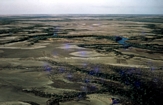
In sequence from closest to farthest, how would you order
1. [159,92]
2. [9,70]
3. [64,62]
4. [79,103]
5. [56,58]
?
[79,103], [159,92], [9,70], [64,62], [56,58]

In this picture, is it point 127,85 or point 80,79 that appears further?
point 80,79

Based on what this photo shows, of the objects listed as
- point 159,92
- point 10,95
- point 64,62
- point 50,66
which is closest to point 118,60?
point 64,62

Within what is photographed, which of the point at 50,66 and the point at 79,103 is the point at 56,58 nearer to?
the point at 50,66

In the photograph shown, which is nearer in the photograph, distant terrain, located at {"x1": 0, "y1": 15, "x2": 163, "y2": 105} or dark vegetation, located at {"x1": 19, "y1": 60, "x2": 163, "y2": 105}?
distant terrain, located at {"x1": 0, "y1": 15, "x2": 163, "y2": 105}

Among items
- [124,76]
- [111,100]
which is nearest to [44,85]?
[111,100]

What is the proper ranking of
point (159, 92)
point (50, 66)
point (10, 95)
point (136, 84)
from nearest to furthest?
point (10, 95) < point (159, 92) < point (136, 84) < point (50, 66)

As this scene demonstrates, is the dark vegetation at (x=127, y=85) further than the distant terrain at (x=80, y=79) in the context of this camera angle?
Yes

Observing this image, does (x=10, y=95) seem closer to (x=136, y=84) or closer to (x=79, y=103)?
(x=79, y=103)

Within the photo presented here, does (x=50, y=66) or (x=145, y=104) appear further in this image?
(x=50, y=66)

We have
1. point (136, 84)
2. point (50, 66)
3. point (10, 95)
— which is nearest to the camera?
point (10, 95)
